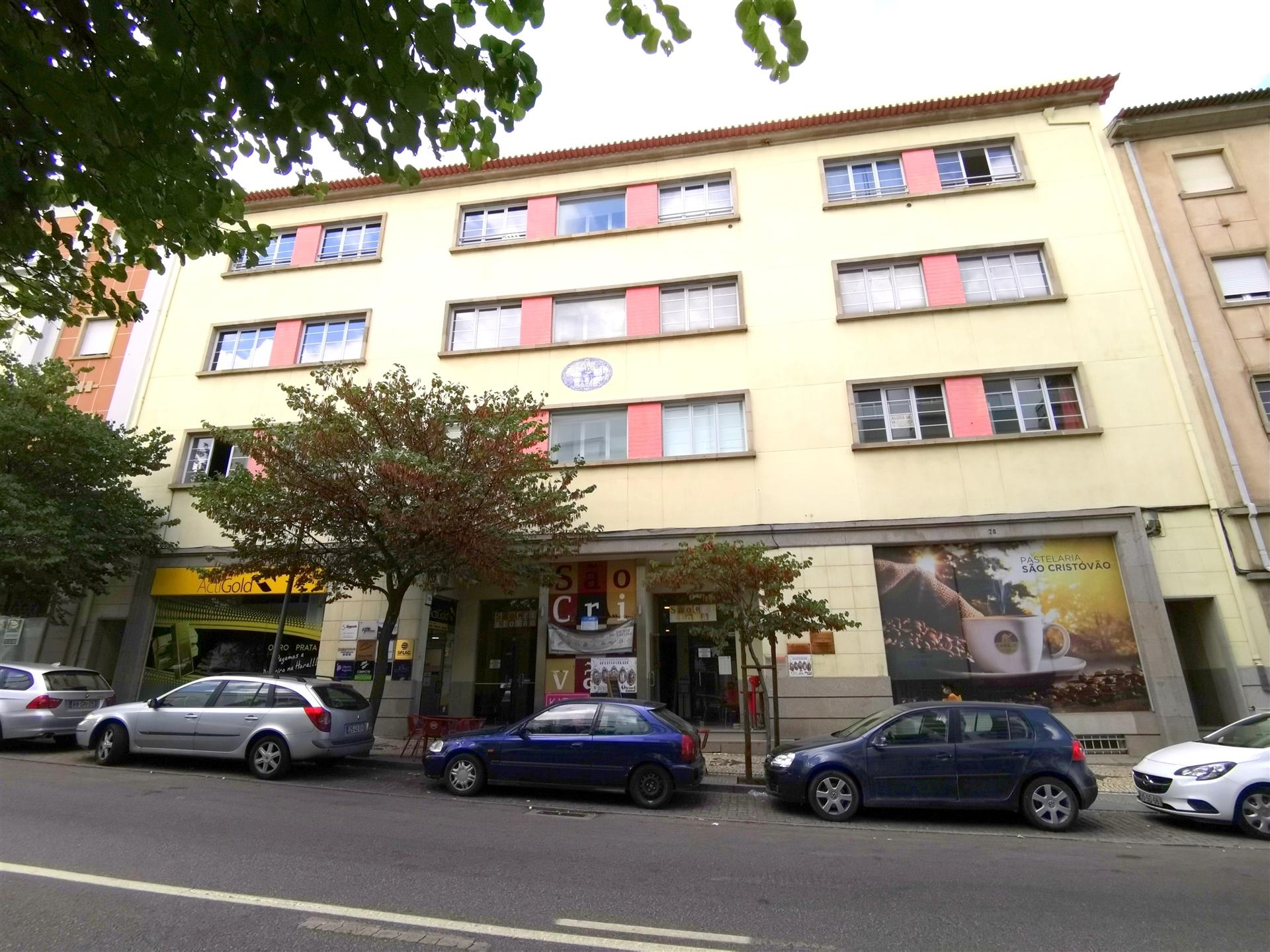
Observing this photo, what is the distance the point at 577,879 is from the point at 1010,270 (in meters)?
15.0

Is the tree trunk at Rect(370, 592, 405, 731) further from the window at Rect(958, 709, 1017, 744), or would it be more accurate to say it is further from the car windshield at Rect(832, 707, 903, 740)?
the window at Rect(958, 709, 1017, 744)

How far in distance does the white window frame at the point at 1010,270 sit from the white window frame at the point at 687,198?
5.62m

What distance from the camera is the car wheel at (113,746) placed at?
1014 cm

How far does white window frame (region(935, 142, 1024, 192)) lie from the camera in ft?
50.5

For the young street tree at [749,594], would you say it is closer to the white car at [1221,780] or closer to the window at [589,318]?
the white car at [1221,780]

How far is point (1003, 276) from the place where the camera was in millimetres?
14562

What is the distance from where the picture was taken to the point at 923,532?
1279 cm

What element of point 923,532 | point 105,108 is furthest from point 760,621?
point 105,108

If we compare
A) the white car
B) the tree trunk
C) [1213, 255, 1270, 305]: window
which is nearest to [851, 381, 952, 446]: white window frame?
[1213, 255, 1270, 305]: window

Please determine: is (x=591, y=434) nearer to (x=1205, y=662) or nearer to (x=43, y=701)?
(x=43, y=701)

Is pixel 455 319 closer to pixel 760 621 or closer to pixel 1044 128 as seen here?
Answer: pixel 760 621

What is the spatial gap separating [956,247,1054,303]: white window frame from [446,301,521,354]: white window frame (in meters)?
10.3

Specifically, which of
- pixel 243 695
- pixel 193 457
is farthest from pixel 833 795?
pixel 193 457

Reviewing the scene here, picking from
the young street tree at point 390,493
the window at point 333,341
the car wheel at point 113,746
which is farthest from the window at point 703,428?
the car wheel at point 113,746
